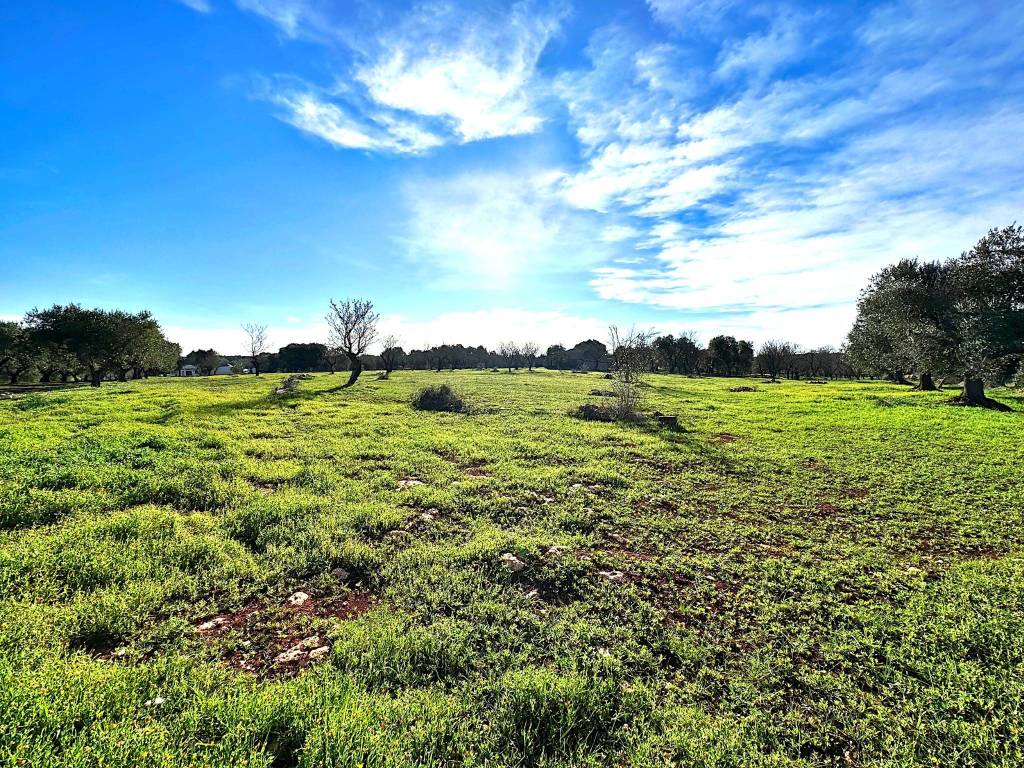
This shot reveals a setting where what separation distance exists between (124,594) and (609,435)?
14.8 m

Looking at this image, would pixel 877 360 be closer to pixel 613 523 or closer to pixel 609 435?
pixel 609 435

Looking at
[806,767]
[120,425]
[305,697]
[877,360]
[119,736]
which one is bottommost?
[806,767]

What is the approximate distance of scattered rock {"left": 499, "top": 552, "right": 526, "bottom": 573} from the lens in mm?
6523

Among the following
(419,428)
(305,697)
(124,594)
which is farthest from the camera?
(419,428)

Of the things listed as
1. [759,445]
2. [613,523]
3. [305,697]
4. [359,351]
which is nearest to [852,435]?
[759,445]

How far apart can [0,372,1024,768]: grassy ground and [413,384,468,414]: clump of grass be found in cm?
1144

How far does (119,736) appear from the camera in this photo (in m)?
3.06

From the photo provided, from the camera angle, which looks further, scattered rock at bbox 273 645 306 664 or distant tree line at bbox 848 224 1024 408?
distant tree line at bbox 848 224 1024 408

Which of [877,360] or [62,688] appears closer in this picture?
[62,688]

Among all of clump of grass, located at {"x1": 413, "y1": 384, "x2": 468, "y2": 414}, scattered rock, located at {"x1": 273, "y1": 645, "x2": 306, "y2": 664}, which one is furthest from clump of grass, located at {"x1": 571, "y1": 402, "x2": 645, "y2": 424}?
scattered rock, located at {"x1": 273, "y1": 645, "x2": 306, "y2": 664}

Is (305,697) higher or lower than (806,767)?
higher

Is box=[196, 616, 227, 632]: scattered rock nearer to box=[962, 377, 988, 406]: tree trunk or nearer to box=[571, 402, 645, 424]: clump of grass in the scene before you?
box=[571, 402, 645, 424]: clump of grass

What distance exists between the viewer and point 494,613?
17.7ft

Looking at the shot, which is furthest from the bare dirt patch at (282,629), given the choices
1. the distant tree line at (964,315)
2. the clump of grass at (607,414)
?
the distant tree line at (964,315)
